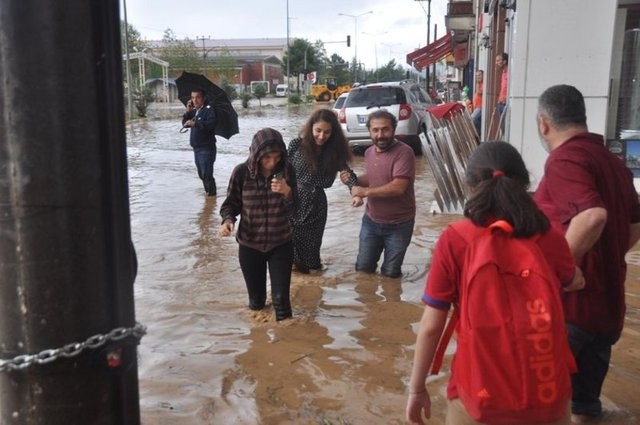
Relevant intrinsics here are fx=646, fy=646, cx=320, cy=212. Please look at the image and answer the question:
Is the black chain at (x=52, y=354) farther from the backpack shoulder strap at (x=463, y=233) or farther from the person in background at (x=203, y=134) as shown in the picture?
the person in background at (x=203, y=134)

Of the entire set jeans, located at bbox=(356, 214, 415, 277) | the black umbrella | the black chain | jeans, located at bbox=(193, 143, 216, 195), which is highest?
the black umbrella

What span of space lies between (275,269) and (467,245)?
2.85m

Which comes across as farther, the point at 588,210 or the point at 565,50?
the point at 565,50

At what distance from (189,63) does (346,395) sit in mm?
64223

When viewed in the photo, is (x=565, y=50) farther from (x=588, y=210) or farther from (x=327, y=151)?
(x=588, y=210)

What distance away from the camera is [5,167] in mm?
1605

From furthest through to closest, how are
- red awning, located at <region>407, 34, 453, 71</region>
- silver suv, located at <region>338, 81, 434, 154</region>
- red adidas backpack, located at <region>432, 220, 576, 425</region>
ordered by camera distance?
red awning, located at <region>407, 34, 453, 71</region> → silver suv, located at <region>338, 81, 434, 154</region> → red adidas backpack, located at <region>432, 220, 576, 425</region>

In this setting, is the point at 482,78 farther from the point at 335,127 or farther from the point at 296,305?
the point at 296,305

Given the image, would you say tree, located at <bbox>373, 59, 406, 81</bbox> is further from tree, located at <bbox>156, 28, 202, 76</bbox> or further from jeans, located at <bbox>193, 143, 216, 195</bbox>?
jeans, located at <bbox>193, 143, 216, 195</bbox>

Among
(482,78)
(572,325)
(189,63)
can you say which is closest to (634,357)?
(572,325)

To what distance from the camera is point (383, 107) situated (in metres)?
14.8

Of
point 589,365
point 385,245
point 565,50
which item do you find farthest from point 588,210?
point 565,50

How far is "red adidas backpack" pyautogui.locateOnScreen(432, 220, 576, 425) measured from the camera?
198cm

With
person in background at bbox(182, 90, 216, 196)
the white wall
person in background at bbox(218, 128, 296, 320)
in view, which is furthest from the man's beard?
person in background at bbox(182, 90, 216, 196)
